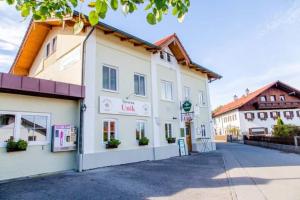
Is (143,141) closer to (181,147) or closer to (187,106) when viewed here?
(181,147)

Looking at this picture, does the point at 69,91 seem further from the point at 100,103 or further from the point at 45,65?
the point at 45,65

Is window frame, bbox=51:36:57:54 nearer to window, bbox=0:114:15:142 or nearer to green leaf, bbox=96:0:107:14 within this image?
window, bbox=0:114:15:142

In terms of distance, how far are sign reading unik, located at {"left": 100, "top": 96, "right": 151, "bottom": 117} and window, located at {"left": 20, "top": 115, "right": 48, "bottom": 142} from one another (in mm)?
2551

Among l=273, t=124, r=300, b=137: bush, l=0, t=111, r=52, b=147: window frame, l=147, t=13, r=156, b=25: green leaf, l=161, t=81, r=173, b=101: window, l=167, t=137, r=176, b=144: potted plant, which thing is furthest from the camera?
l=273, t=124, r=300, b=137: bush

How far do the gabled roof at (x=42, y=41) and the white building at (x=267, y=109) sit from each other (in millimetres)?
21553

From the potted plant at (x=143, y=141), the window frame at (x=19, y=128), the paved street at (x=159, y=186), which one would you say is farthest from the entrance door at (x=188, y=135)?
the window frame at (x=19, y=128)

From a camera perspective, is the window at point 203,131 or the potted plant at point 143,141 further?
the window at point 203,131

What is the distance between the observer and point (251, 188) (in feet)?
19.4

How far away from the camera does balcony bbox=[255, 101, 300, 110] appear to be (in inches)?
1389

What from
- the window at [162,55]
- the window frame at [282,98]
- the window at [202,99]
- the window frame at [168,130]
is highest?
the window at [162,55]

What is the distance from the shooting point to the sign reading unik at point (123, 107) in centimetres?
1005

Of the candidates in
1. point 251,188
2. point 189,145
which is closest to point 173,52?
point 189,145

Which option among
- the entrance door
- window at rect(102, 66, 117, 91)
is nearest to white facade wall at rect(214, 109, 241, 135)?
the entrance door

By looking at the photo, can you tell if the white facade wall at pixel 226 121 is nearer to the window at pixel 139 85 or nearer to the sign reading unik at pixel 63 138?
the window at pixel 139 85
